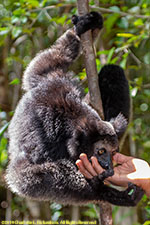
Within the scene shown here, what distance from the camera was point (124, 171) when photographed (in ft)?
14.0

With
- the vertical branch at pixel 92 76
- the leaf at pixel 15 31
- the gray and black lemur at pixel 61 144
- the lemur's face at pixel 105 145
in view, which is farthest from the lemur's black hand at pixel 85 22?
the leaf at pixel 15 31

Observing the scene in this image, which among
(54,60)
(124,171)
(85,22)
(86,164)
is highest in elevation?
(85,22)

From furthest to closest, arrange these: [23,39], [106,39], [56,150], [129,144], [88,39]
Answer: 1. [23,39]
2. [106,39]
3. [129,144]
4. [88,39]
5. [56,150]

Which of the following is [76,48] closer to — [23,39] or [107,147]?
[107,147]

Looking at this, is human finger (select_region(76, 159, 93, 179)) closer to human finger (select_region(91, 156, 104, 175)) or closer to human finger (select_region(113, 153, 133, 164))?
human finger (select_region(91, 156, 104, 175))

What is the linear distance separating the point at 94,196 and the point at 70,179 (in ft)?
1.19

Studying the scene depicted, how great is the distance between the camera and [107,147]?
13.1ft

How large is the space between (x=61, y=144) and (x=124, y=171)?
905mm

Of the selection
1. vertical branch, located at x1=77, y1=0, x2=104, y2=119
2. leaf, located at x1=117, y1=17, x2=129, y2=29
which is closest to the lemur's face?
vertical branch, located at x1=77, y1=0, x2=104, y2=119

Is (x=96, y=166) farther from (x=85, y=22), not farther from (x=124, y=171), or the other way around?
(x=85, y=22)

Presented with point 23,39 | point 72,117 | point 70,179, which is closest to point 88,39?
point 72,117

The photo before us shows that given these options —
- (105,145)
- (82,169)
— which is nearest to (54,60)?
(105,145)

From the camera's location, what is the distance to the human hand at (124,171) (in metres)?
3.80

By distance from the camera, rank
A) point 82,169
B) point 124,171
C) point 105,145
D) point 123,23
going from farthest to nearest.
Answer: point 123,23 → point 124,171 → point 105,145 → point 82,169
